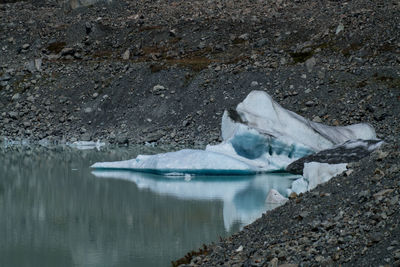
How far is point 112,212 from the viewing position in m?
14.9

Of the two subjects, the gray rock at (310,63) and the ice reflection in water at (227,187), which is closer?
the ice reflection in water at (227,187)

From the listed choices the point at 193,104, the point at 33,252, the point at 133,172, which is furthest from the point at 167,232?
the point at 193,104

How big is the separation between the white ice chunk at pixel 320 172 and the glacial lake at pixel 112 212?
1050 millimetres

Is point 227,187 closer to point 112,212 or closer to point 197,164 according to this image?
point 197,164

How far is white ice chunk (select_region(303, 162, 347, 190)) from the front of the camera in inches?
527

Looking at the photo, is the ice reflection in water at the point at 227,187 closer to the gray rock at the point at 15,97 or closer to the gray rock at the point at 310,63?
the gray rock at the point at 310,63

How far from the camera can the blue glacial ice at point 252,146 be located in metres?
18.8

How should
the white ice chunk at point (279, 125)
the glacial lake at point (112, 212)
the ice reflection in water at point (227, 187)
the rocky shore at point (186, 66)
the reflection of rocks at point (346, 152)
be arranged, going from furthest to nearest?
the rocky shore at point (186, 66) → the white ice chunk at point (279, 125) → the reflection of rocks at point (346, 152) → the ice reflection in water at point (227, 187) → the glacial lake at point (112, 212)

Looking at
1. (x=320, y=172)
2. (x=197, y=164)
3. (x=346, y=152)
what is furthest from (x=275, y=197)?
(x=197, y=164)

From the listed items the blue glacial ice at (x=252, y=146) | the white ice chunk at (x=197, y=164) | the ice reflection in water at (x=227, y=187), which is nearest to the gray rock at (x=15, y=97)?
the ice reflection in water at (x=227, y=187)

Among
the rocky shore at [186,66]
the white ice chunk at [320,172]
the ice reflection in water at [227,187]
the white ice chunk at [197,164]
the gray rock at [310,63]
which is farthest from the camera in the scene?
the gray rock at [310,63]

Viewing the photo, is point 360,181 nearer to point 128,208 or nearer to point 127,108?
point 128,208

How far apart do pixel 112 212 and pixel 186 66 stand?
54.4ft

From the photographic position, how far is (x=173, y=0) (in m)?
42.4
